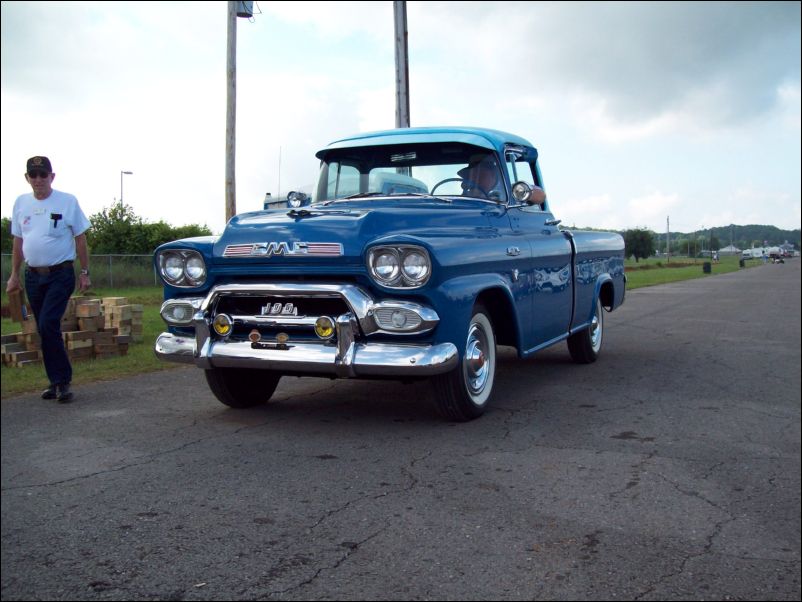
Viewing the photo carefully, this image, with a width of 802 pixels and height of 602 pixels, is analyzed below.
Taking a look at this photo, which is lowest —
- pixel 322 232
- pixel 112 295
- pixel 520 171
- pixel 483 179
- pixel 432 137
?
pixel 112 295

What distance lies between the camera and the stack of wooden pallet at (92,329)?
2.14 metres

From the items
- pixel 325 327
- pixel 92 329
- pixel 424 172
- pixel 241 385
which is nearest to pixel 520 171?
pixel 424 172

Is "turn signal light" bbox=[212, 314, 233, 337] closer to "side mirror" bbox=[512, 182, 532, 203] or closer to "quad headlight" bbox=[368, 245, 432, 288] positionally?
"quad headlight" bbox=[368, 245, 432, 288]

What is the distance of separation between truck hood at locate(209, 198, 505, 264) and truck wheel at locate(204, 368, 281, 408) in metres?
0.90

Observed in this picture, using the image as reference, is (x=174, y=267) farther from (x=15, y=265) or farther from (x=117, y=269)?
(x=15, y=265)

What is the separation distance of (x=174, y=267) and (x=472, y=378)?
5.89 ft

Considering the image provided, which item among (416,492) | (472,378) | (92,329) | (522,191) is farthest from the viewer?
(522,191)

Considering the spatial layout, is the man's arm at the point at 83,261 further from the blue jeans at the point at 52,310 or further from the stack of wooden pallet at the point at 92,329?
the stack of wooden pallet at the point at 92,329

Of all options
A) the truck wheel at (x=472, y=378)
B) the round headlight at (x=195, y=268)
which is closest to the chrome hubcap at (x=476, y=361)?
the truck wheel at (x=472, y=378)

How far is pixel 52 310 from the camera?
82.7 inches

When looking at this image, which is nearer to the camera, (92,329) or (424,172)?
(92,329)

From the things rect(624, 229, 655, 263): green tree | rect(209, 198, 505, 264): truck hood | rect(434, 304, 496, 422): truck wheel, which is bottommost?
rect(434, 304, 496, 422): truck wheel

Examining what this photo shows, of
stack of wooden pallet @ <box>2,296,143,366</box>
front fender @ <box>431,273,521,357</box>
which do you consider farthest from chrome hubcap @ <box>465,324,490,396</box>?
stack of wooden pallet @ <box>2,296,143,366</box>

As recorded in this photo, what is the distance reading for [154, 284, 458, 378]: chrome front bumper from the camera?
3955mm
